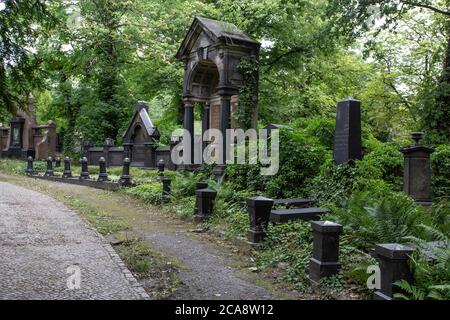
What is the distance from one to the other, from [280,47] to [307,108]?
11.0 feet

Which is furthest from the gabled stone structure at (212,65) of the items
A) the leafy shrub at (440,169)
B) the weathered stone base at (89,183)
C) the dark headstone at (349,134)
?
the leafy shrub at (440,169)

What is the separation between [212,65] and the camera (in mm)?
16078

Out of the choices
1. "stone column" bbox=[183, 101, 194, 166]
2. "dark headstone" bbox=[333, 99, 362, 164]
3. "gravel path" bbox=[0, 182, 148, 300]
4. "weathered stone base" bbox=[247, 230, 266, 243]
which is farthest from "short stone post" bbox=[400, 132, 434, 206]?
"stone column" bbox=[183, 101, 194, 166]

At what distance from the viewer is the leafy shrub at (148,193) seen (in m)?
12.5

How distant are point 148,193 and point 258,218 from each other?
636 cm

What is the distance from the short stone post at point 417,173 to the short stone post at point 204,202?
429 centimetres

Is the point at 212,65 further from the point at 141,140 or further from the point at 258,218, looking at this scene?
the point at 258,218

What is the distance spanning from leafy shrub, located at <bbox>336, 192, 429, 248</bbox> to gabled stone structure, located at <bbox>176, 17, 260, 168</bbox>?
7.93 m

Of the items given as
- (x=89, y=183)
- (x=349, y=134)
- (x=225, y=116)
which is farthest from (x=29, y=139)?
(x=349, y=134)

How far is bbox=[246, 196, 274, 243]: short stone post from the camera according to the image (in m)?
7.36

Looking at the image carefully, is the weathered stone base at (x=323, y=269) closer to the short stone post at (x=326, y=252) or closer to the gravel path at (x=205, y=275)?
the short stone post at (x=326, y=252)

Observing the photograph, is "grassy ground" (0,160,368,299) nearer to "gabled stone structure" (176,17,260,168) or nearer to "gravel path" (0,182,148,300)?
"gravel path" (0,182,148,300)

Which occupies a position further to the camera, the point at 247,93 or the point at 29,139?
the point at 29,139
